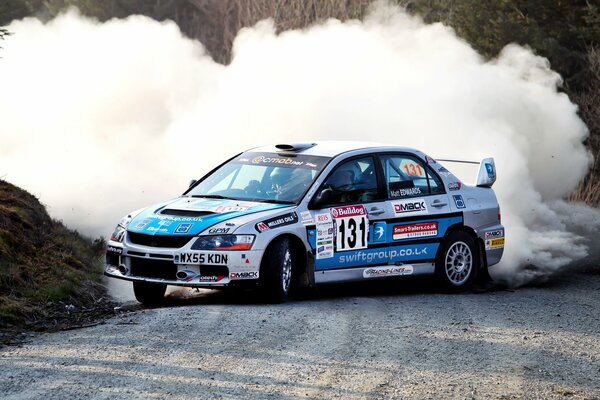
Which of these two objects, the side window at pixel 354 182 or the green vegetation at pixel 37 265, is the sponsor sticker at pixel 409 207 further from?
the green vegetation at pixel 37 265

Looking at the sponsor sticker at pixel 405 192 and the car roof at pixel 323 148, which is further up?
the car roof at pixel 323 148

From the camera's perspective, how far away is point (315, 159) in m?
12.2

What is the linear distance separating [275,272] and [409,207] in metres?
2.11

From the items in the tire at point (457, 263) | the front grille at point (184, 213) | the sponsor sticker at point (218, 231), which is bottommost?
the tire at point (457, 263)

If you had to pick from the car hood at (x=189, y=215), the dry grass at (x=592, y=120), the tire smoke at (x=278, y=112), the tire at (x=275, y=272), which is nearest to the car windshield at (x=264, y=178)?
the car hood at (x=189, y=215)

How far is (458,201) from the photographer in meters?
13.0

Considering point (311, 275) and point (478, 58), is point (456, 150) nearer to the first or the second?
point (478, 58)

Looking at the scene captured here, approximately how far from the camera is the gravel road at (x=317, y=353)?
305 inches

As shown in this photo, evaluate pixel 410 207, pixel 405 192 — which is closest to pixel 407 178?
pixel 405 192

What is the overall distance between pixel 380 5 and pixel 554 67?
5.20m

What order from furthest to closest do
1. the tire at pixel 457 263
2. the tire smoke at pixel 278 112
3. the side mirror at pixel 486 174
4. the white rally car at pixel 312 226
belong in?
1. the tire smoke at pixel 278 112
2. the side mirror at pixel 486 174
3. the tire at pixel 457 263
4. the white rally car at pixel 312 226

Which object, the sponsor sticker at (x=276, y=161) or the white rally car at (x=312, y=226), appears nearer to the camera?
the white rally car at (x=312, y=226)

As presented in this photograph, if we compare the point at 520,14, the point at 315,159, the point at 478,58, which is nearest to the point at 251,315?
the point at 315,159

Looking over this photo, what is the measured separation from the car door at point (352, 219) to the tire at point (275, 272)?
0.43m
